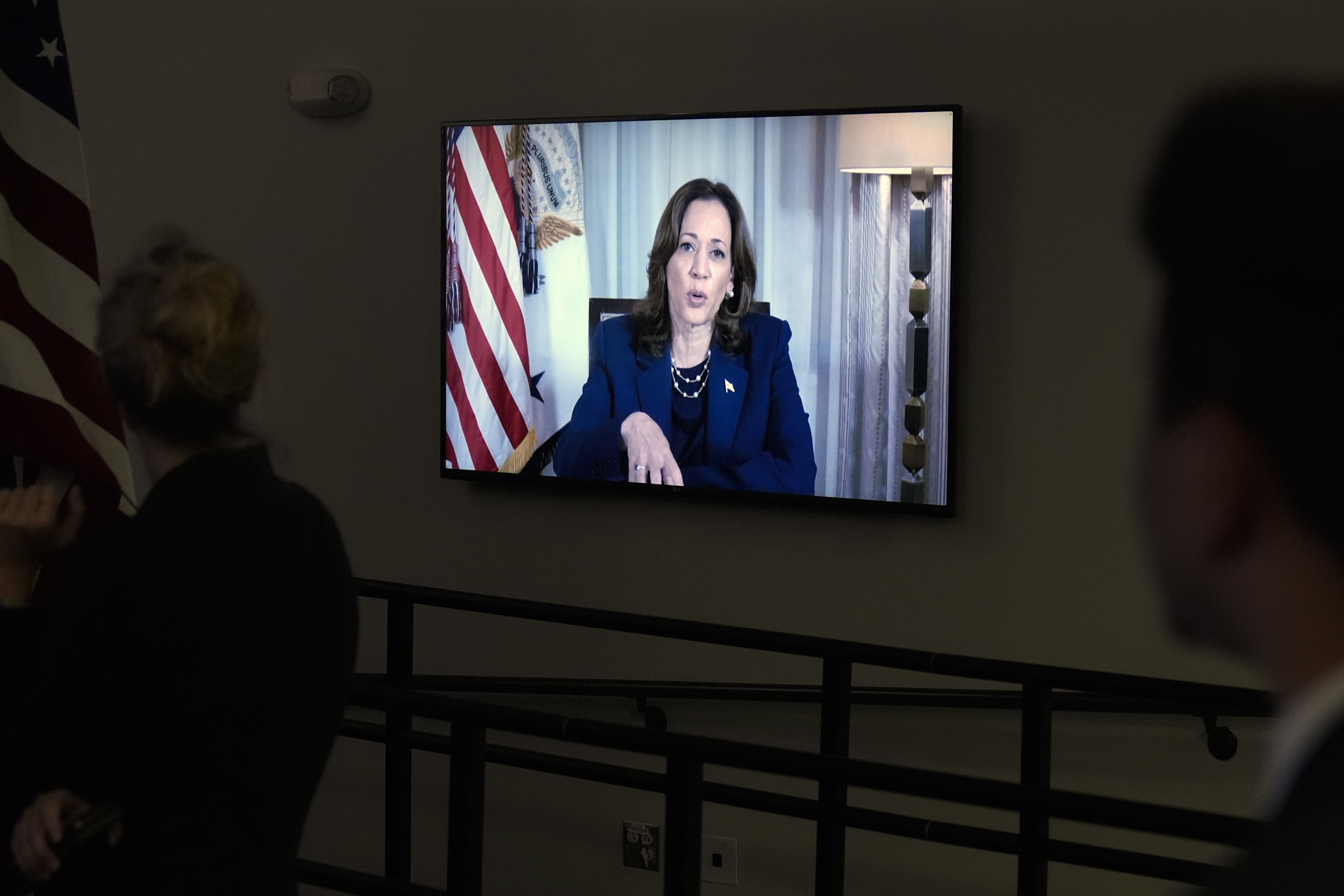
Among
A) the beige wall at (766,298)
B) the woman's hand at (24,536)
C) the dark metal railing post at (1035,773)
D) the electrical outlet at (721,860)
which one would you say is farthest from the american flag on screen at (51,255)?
the electrical outlet at (721,860)

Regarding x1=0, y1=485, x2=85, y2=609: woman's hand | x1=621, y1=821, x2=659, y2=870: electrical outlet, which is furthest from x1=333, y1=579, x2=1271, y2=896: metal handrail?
x1=621, y1=821, x2=659, y2=870: electrical outlet

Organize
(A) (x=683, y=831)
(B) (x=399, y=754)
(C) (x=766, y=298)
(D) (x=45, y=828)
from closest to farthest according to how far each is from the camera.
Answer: (D) (x=45, y=828) → (A) (x=683, y=831) → (B) (x=399, y=754) → (C) (x=766, y=298)

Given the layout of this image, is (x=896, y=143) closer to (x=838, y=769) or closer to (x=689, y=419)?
(x=689, y=419)

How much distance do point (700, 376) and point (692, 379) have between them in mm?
26

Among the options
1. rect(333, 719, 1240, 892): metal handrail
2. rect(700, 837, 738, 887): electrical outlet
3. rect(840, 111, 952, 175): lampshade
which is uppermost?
rect(840, 111, 952, 175): lampshade

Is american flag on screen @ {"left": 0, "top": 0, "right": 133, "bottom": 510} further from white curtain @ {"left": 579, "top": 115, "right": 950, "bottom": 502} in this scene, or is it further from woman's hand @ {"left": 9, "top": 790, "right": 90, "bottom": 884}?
white curtain @ {"left": 579, "top": 115, "right": 950, "bottom": 502}

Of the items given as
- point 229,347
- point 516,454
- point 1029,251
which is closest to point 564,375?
point 516,454

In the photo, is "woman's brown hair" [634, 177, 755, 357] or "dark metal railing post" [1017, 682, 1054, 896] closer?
"dark metal railing post" [1017, 682, 1054, 896]

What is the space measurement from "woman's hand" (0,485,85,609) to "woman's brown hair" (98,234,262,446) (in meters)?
0.21

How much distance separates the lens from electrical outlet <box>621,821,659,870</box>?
379cm

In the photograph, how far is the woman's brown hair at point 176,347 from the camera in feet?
4.51

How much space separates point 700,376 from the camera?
3482 mm

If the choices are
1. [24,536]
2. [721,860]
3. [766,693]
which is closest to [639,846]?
[721,860]

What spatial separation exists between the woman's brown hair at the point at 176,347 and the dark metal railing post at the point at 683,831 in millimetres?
731
